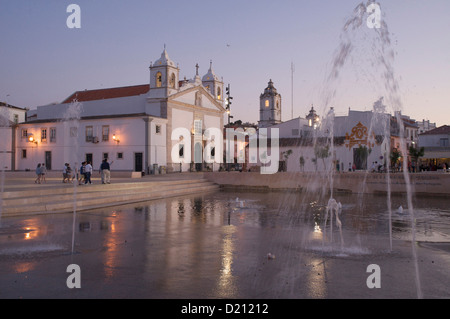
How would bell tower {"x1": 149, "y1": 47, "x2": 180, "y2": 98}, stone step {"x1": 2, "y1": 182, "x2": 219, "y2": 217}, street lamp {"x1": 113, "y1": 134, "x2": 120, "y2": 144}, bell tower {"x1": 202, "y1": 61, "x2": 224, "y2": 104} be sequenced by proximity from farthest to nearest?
1. bell tower {"x1": 202, "y1": 61, "x2": 224, "y2": 104}
2. bell tower {"x1": 149, "y1": 47, "x2": 180, "y2": 98}
3. street lamp {"x1": 113, "y1": 134, "x2": 120, "y2": 144}
4. stone step {"x1": 2, "y1": 182, "x2": 219, "y2": 217}

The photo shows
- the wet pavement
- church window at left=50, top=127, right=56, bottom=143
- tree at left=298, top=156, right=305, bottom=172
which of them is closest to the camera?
the wet pavement

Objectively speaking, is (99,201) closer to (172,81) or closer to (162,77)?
(162,77)

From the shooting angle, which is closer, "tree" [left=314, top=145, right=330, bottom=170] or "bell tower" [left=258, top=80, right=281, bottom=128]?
"tree" [left=314, top=145, right=330, bottom=170]

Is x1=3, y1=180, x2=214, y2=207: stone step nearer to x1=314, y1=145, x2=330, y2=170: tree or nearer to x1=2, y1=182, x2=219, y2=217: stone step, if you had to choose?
x1=2, y1=182, x2=219, y2=217: stone step

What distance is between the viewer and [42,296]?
4.94m

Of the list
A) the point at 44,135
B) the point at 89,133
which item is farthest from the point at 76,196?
the point at 44,135

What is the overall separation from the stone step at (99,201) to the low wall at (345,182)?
3537 mm

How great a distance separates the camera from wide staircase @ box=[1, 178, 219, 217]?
13.3 m

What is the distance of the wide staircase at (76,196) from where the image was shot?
43.5 ft

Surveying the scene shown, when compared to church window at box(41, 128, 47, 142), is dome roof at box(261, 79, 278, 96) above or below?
above

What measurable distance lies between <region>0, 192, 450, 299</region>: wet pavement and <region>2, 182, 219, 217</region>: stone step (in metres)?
1.01

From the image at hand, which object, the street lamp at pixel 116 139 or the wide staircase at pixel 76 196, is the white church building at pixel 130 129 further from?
the wide staircase at pixel 76 196

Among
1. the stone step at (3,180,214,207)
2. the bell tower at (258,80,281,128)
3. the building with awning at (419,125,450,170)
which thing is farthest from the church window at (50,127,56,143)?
the building with awning at (419,125,450,170)

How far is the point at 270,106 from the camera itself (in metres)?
72.9
